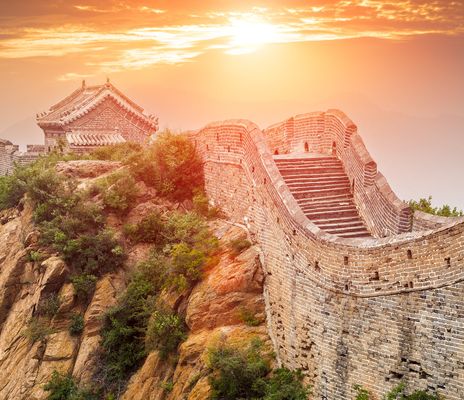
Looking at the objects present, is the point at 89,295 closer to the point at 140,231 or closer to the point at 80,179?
the point at 140,231

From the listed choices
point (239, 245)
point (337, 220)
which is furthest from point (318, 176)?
point (239, 245)

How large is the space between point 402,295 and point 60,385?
10.4m

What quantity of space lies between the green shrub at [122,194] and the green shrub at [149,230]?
2.80 feet

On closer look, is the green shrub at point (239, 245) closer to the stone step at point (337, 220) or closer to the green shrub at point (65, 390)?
the stone step at point (337, 220)

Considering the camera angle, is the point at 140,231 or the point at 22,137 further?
the point at 22,137

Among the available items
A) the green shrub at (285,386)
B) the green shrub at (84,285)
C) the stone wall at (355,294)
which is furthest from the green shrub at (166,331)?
the green shrub at (84,285)

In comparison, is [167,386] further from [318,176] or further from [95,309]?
[318,176]

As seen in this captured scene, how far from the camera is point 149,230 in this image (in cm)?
2233

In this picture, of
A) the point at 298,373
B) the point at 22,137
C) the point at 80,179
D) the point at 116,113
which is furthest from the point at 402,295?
the point at 22,137

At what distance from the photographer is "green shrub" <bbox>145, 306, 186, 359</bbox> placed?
18.4m

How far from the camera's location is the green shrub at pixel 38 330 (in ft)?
68.4

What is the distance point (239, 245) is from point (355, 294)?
542cm

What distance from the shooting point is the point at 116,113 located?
40594 millimetres

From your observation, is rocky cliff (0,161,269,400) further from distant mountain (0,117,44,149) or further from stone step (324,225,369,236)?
distant mountain (0,117,44,149)
